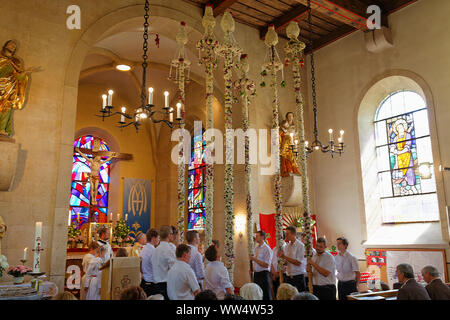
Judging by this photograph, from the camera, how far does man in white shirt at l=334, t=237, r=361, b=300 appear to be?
5.80m

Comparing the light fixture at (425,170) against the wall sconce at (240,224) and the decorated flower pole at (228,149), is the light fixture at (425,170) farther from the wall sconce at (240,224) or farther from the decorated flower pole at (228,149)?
the decorated flower pole at (228,149)

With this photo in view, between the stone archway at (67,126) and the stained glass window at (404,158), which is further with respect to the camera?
the stained glass window at (404,158)

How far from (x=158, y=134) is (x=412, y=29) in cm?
869

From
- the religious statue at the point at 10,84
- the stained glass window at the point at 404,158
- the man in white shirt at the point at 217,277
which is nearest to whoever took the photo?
the man in white shirt at the point at 217,277

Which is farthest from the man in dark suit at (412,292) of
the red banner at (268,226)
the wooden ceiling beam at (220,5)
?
the wooden ceiling beam at (220,5)

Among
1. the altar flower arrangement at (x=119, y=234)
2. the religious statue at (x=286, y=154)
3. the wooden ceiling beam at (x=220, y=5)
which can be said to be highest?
the wooden ceiling beam at (x=220, y=5)

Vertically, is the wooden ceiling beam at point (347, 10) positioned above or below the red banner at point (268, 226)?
above

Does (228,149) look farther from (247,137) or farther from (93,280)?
(93,280)

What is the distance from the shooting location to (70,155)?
6586 mm

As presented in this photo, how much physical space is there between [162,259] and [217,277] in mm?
1042

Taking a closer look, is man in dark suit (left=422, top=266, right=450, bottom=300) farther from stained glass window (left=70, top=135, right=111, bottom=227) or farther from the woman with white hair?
stained glass window (left=70, top=135, right=111, bottom=227)

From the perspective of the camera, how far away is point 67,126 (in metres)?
6.61

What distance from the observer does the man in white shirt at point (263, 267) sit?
21.2 feet

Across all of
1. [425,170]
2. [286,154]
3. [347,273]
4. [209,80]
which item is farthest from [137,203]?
[425,170]
